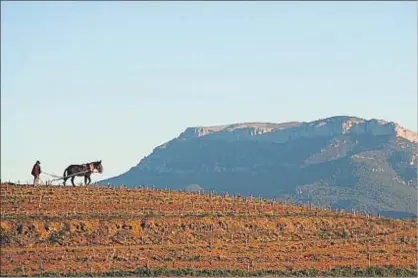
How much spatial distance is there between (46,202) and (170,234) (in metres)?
11.0

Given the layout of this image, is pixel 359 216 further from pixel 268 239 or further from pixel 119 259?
pixel 119 259

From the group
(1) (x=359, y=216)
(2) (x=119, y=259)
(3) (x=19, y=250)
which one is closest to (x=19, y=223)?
(3) (x=19, y=250)

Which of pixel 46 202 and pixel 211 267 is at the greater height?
pixel 46 202

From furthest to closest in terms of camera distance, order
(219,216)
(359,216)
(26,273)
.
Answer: (359,216), (219,216), (26,273)

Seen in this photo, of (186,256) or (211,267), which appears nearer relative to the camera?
(211,267)

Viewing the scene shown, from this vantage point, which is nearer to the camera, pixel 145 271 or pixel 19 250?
pixel 145 271

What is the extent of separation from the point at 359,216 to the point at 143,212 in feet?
78.5

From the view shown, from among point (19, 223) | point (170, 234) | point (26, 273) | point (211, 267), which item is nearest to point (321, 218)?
point (170, 234)

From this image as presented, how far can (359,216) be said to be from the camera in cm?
8600

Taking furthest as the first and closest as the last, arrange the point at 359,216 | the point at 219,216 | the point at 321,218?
the point at 359,216, the point at 321,218, the point at 219,216

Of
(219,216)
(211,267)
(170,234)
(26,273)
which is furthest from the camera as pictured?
(219,216)

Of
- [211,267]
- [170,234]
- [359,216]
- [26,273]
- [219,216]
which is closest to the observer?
[26,273]

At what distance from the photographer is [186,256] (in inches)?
2488

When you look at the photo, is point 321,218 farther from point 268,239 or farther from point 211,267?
point 211,267
